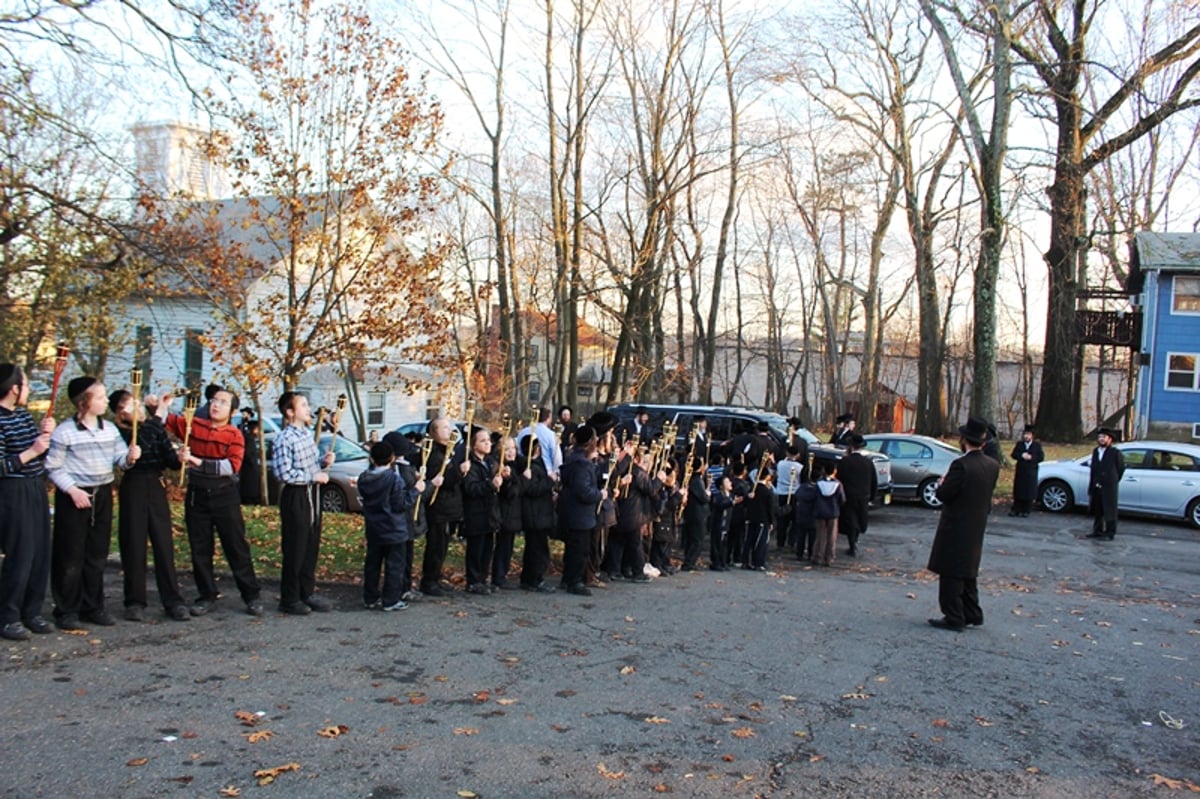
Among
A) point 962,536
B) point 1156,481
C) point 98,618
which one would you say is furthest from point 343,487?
point 1156,481

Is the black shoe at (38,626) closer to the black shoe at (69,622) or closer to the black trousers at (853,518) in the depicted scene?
the black shoe at (69,622)

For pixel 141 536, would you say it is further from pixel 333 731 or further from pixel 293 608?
pixel 333 731

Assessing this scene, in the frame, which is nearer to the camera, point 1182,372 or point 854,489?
point 854,489

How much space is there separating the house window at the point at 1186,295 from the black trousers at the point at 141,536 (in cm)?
3245

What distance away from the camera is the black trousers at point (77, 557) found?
7531 mm

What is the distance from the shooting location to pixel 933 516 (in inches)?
765

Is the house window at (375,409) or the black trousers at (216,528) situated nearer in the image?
the black trousers at (216,528)

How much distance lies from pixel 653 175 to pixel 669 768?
25909 mm

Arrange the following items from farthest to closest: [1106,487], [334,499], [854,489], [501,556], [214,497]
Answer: [334,499] < [1106,487] < [854,489] < [501,556] < [214,497]

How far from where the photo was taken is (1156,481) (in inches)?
743

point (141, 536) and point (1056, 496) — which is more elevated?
point (141, 536)

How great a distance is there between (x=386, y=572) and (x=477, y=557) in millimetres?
1389

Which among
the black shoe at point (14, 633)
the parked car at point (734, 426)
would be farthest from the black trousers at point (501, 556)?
the parked car at point (734, 426)

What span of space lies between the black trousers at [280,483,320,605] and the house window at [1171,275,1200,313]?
1233 inches
